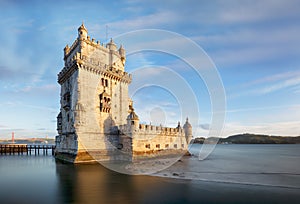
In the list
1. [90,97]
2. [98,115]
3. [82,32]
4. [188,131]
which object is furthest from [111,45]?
[188,131]

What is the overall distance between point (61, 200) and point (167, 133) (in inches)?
961

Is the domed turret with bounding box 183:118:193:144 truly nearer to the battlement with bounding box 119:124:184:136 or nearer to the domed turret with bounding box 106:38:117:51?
the battlement with bounding box 119:124:184:136

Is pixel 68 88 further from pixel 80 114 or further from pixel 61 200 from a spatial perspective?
pixel 61 200

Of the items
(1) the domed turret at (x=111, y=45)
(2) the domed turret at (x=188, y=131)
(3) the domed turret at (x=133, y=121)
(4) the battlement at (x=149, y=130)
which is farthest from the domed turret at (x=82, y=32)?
(2) the domed turret at (x=188, y=131)

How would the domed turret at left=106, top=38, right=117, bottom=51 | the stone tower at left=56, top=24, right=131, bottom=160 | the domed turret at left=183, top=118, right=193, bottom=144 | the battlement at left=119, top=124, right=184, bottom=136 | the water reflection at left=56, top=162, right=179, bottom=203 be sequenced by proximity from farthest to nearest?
the domed turret at left=183, top=118, right=193, bottom=144 < the domed turret at left=106, top=38, right=117, bottom=51 < the battlement at left=119, top=124, right=184, bottom=136 < the stone tower at left=56, top=24, right=131, bottom=160 < the water reflection at left=56, top=162, right=179, bottom=203

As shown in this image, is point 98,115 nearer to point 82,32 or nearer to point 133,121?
point 133,121

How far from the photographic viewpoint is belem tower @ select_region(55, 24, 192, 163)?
27.6 meters

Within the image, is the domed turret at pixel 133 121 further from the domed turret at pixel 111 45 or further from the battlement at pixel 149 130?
the domed turret at pixel 111 45

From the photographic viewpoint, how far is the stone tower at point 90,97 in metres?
27.5

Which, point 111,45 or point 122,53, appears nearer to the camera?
point 111,45

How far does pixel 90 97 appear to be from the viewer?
94.5ft

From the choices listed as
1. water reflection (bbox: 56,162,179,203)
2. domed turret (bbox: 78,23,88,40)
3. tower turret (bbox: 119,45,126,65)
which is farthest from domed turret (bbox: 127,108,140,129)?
domed turret (bbox: 78,23,88,40)

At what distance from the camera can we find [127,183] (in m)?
16.8

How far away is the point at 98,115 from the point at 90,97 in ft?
9.72
